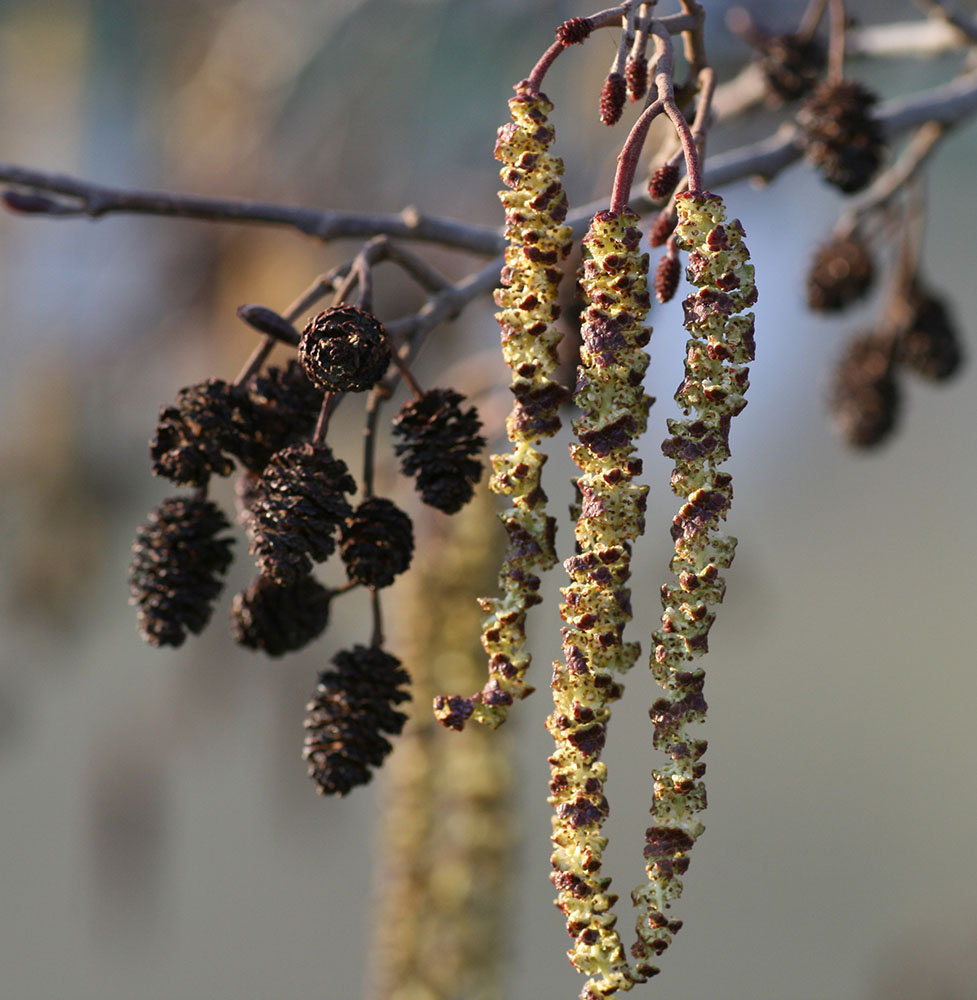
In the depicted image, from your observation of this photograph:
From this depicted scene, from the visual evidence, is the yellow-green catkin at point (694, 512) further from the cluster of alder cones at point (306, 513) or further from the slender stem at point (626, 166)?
the cluster of alder cones at point (306, 513)

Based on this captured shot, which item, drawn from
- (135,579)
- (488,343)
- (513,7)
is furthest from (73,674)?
(135,579)

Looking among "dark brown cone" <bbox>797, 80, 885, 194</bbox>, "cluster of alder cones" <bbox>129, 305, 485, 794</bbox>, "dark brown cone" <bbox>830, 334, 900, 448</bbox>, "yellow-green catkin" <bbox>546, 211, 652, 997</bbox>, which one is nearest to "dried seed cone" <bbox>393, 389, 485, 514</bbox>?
"cluster of alder cones" <bbox>129, 305, 485, 794</bbox>

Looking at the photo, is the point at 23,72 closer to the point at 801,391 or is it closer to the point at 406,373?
the point at 406,373

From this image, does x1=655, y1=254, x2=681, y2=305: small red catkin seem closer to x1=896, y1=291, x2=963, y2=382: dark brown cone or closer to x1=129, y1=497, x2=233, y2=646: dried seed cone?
x1=129, y1=497, x2=233, y2=646: dried seed cone

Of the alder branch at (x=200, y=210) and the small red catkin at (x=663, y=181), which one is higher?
the alder branch at (x=200, y=210)

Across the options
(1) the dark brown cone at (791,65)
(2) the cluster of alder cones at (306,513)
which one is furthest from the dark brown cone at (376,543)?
(1) the dark brown cone at (791,65)

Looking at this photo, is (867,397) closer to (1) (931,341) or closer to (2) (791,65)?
(1) (931,341)
